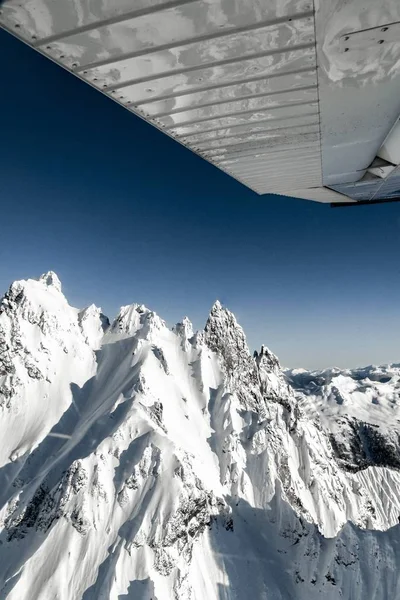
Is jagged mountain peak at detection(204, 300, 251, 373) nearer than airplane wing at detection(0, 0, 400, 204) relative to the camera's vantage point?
No

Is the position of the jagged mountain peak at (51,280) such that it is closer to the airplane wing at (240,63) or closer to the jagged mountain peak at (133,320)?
the jagged mountain peak at (133,320)

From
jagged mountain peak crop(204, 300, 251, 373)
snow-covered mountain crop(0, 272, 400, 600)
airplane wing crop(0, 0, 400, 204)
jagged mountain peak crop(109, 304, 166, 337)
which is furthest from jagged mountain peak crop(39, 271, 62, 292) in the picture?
airplane wing crop(0, 0, 400, 204)

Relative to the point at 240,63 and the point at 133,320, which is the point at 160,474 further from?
the point at 240,63

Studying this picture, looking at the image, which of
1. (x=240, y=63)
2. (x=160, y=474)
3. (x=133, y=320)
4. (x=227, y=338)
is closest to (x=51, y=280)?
(x=133, y=320)

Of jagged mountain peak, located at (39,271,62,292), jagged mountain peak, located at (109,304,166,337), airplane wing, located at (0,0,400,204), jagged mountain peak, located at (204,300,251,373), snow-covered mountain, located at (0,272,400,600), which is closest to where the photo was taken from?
airplane wing, located at (0,0,400,204)

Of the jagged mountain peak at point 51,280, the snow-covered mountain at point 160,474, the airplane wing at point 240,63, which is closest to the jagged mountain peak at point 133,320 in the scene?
the snow-covered mountain at point 160,474

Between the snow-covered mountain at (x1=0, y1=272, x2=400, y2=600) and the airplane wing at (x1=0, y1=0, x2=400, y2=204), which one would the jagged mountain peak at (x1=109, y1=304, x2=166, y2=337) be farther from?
the airplane wing at (x1=0, y1=0, x2=400, y2=204)

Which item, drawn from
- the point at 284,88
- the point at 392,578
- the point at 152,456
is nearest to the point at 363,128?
the point at 284,88
